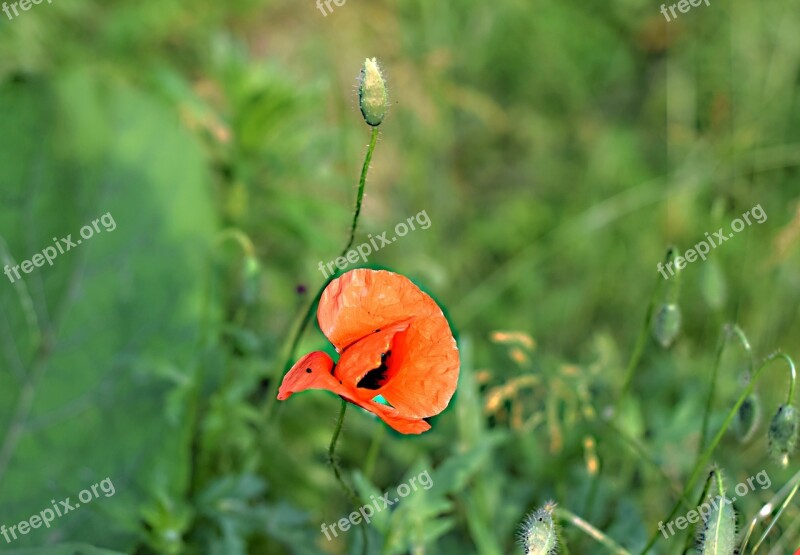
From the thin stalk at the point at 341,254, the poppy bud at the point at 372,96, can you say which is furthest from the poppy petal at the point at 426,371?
the poppy bud at the point at 372,96

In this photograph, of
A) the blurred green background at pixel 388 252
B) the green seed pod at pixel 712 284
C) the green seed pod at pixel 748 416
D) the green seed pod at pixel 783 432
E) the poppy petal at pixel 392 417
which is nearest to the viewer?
the poppy petal at pixel 392 417

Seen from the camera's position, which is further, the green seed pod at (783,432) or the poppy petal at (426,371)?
the green seed pod at (783,432)

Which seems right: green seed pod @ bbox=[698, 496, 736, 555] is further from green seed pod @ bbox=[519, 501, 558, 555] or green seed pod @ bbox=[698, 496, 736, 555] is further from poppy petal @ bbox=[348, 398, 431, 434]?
poppy petal @ bbox=[348, 398, 431, 434]

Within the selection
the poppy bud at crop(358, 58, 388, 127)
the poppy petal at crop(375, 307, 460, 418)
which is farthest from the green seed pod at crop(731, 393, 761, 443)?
the poppy bud at crop(358, 58, 388, 127)

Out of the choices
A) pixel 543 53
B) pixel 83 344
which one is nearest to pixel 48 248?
pixel 83 344

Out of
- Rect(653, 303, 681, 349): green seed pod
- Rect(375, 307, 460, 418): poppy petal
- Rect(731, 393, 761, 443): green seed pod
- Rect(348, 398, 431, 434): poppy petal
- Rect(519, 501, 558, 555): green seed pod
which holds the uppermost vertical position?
Rect(653, 303, 681, 349): green seed pod

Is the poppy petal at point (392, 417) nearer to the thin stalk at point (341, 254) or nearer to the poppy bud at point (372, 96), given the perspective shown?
the thin stalk at point (341, 254)

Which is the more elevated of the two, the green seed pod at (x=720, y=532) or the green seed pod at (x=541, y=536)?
the green seed pod at (x=541, y=536)
